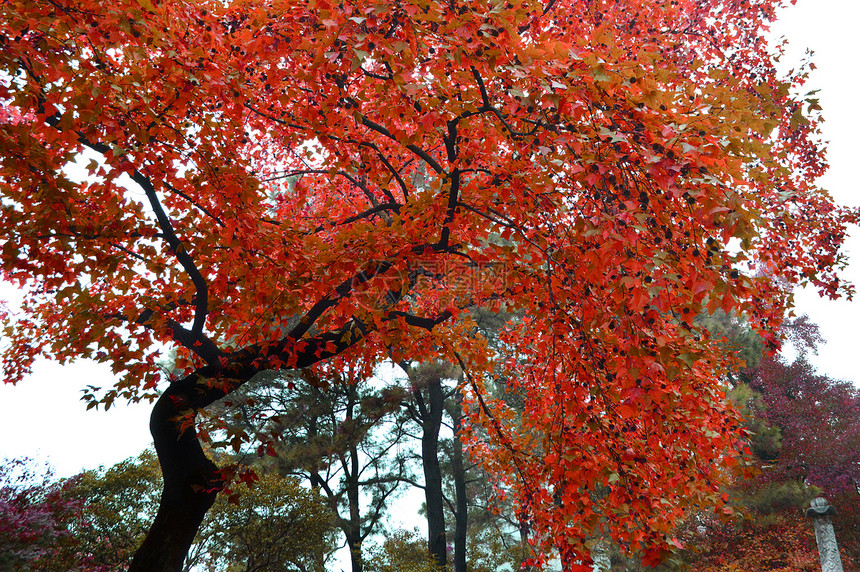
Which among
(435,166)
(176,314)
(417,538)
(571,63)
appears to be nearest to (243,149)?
(176,314)

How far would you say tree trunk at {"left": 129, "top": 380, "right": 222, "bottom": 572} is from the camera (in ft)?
14.0

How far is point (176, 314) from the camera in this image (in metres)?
5.53

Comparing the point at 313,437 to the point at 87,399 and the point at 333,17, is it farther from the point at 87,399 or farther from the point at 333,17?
the point at 333,17

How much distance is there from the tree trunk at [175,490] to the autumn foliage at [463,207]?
0.02 meters

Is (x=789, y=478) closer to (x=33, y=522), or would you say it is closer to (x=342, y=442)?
(x=342, y=442)

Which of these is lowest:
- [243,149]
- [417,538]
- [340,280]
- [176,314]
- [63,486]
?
[417,538]

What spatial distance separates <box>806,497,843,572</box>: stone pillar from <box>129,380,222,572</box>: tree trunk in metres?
9.55

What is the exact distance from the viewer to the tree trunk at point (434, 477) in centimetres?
1254

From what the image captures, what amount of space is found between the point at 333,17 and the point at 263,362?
3.07 metres

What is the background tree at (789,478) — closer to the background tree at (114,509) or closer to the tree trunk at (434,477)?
the tree trunk at (434,477)

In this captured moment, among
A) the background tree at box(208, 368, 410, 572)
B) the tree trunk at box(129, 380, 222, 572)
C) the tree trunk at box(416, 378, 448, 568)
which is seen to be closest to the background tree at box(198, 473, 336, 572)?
the background tree at box(208, 368, 410, 572)

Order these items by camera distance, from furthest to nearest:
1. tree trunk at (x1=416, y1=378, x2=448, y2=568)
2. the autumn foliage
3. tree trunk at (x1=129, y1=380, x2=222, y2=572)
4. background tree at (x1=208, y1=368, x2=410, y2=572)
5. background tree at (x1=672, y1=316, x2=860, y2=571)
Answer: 1. tree trunk at (x1=416, y1=378, x2=448, y2=568)
2. background tree at (x1=208, y1=368, x2=410, y2=572)
3. background tree at (x1=672, y1=316, x2=860, y2=571)
4. tree trunk at (x1=129, y1=380, x2=222, y2=572)
5. the autumn foliage

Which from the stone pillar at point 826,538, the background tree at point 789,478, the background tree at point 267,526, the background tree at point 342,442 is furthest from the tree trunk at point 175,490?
the stone pillar at point 826,538

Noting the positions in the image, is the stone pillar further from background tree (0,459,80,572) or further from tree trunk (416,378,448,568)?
background tree (0,459,80,572)
